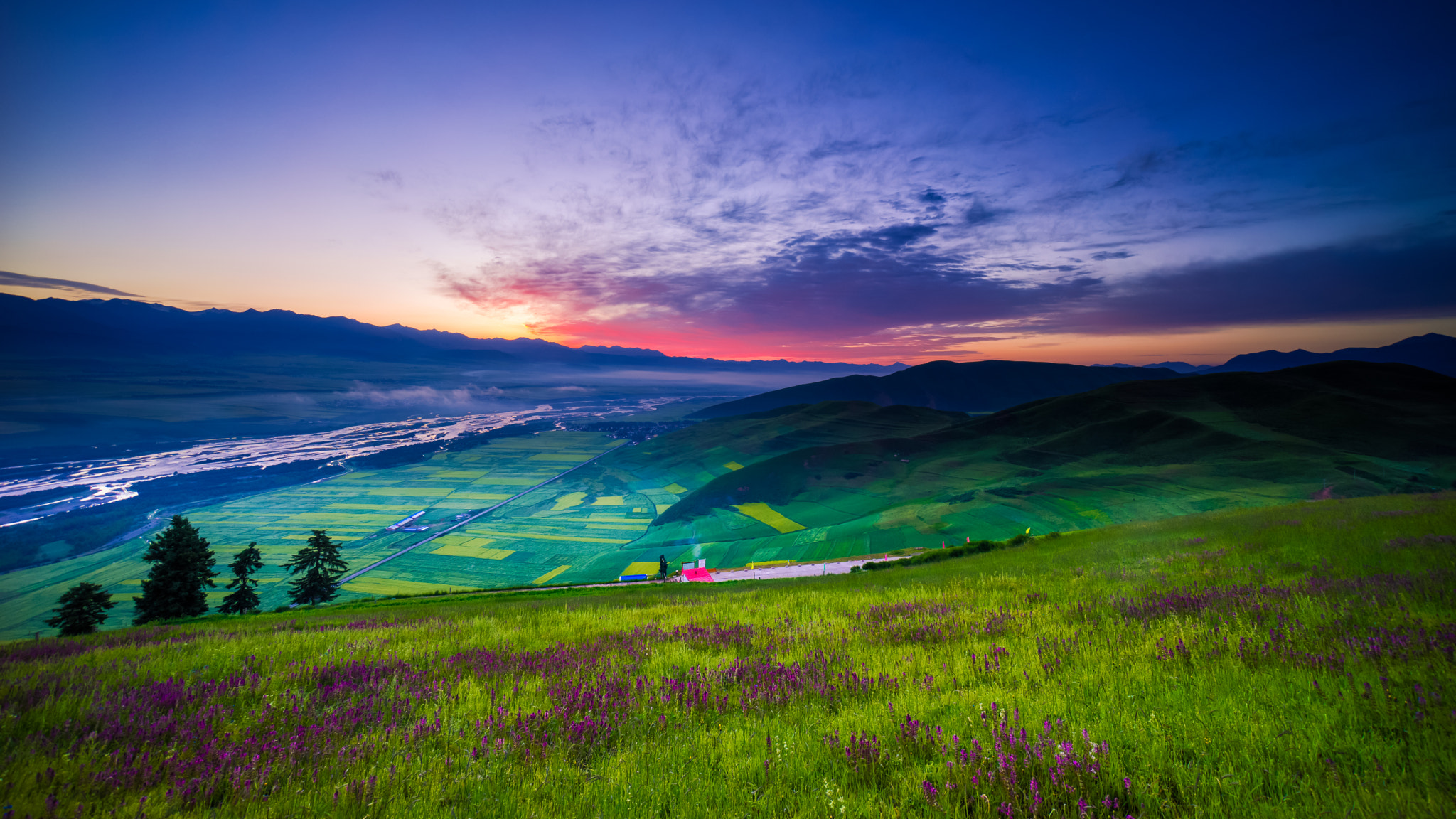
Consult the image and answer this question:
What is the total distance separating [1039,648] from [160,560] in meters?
67.1

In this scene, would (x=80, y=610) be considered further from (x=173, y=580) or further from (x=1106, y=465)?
(x=1106, y=465)

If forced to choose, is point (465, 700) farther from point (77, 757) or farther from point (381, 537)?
point (381, 537)

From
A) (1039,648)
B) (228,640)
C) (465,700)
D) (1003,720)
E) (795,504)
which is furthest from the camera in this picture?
(795,504)

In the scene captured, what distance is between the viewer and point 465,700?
499cm

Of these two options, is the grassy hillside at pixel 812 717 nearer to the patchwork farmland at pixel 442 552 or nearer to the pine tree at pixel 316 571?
the pine tree at pixel 316 571

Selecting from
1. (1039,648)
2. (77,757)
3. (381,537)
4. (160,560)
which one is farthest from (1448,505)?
(381,537)

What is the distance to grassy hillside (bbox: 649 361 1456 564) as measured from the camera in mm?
Result: 82875

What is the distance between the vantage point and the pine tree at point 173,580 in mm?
42406

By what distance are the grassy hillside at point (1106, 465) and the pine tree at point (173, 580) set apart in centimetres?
6563

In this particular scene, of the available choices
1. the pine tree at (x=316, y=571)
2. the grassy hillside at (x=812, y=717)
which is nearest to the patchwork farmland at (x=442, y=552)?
the pine tree at (x=316, y=571)

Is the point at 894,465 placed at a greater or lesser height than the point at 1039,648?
lesser

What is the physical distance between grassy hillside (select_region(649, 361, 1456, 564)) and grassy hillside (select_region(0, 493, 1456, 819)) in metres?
74.7

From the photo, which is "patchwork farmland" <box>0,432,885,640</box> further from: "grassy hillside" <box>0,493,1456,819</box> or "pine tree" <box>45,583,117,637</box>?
"grassy hillside" <box>0,493,1456,819</box>

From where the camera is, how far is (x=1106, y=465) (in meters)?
125
